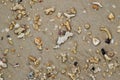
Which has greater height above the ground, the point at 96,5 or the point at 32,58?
the point at 96,5

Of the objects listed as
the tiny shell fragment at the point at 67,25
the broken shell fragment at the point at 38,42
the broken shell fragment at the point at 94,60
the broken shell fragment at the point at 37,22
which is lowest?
the broken shell fragment at the point at 94,60

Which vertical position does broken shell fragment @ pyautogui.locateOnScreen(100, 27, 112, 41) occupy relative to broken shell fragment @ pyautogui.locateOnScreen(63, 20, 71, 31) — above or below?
below

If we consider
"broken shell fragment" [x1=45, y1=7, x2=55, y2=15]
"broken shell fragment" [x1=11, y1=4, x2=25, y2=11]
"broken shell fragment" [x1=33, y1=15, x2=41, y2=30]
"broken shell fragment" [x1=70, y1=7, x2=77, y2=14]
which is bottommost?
"broken shell fragment" [x1=33, y1=15, x2=41, y2=30]

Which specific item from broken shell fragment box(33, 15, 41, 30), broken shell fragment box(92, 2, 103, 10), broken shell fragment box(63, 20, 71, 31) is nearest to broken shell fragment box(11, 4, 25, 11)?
broken shell fragment box(33, 15, 41, 30)

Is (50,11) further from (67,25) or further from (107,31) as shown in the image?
(107,31)

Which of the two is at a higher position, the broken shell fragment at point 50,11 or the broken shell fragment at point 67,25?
the broken shell fragment at point 50,11

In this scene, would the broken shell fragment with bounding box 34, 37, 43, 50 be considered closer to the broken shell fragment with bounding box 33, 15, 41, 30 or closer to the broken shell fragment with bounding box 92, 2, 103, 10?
the broken shell fragment with bounding box 33, 15, 41, 30

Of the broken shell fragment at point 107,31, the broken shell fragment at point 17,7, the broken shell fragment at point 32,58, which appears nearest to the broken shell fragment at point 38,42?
the broken shell fragment at point 32,58

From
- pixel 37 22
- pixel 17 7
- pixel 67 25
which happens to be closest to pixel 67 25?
pixel 67 25

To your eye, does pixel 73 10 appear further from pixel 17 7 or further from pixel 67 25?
pixel 17 7

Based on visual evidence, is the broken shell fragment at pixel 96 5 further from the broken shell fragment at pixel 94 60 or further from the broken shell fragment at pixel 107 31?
the broken shell fragment at pixel 94 60

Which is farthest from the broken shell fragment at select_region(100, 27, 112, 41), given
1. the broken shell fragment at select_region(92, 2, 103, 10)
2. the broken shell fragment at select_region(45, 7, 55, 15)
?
the broken shell fragment at select_region(45, 7, 55, 15)
